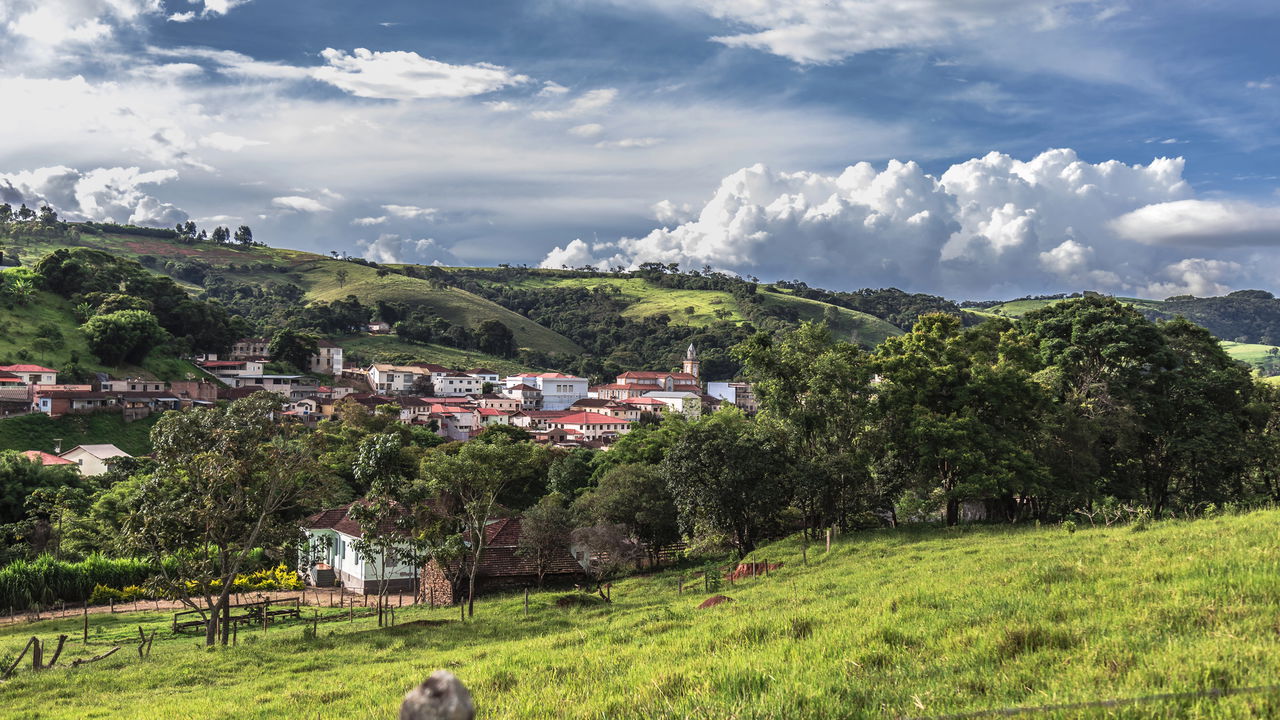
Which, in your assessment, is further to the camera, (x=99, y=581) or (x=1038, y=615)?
(x=99, y=581)

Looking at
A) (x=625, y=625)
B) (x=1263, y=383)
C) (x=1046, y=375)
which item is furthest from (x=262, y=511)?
(x=1263, y=383)

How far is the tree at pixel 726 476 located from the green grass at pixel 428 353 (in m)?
105

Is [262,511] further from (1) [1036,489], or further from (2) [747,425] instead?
(1) [1036,489]

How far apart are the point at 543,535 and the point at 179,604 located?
1749cm

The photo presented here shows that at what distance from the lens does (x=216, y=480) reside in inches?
826

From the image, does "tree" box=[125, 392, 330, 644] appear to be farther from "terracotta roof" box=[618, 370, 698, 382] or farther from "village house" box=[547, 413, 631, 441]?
"terracotta roof" box=[618, 370, 698, 382]

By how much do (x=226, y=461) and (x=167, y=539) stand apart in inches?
121

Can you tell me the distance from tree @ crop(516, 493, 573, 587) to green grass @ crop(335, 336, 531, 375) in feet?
341

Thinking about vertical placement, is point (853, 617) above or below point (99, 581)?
above

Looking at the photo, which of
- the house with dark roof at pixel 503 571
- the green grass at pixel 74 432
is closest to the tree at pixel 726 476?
the house with dark roof at pixel 503 571

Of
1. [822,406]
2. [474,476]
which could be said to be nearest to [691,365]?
[822,406]

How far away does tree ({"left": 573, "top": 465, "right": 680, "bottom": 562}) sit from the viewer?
3366cm

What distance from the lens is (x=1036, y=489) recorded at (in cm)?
2711

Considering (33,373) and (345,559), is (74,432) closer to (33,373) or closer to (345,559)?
(33,373)
